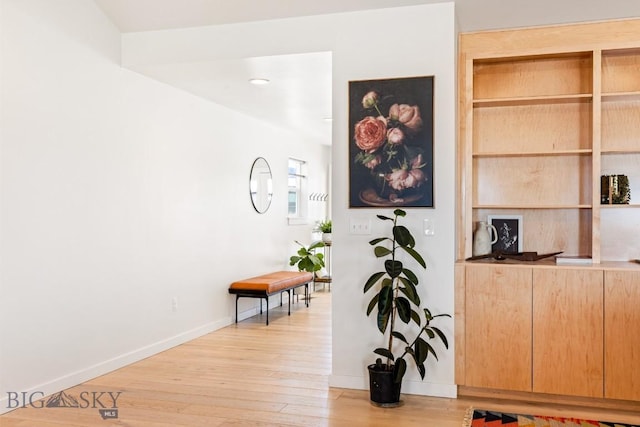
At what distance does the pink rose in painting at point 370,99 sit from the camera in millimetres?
3811

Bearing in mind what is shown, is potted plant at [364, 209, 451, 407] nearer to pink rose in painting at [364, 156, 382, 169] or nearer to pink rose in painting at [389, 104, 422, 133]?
pink rose in painting at [364, 156, 382, 169]

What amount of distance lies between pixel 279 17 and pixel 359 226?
1.55 metres

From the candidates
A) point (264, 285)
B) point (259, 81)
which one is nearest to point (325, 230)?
point (264, 285)

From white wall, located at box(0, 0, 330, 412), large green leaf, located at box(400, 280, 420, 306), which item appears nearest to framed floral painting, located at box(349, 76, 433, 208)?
large green leaf, located at box(400, 280, 420, 306)

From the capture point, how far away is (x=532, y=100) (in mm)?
3930

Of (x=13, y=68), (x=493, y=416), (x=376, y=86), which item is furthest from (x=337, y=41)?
(x=493, y=416)

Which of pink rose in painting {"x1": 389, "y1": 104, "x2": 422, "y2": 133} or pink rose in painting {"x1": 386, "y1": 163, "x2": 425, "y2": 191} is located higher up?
pink rose in painting {"x1": 389, "y1": 104, "x2": 422, "y2": 133}

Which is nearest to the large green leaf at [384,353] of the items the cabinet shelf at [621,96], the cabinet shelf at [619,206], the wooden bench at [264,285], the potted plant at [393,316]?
the potted plant at [393,316]

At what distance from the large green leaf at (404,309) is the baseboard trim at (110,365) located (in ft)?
7.34

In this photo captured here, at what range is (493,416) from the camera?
334 cm

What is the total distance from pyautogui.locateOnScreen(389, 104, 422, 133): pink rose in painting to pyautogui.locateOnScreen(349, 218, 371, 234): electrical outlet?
670mm

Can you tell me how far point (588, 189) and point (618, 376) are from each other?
1315 millimetres

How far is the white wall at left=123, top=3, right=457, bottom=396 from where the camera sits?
3.69 metres

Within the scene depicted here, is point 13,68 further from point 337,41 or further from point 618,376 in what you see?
point 618,376
